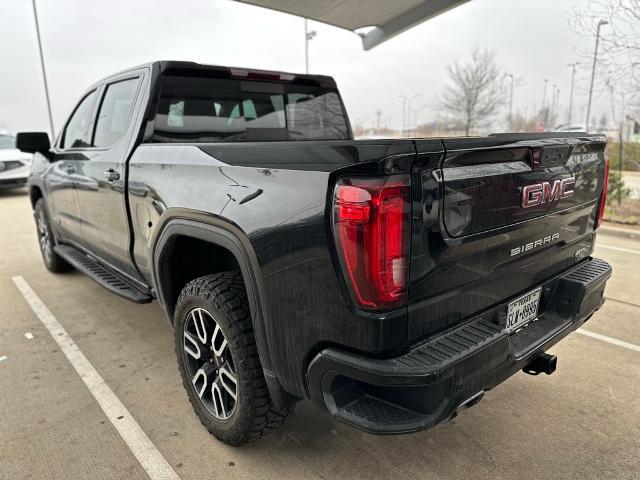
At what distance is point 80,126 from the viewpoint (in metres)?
4.27

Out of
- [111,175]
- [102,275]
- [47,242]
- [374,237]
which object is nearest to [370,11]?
[47,242]

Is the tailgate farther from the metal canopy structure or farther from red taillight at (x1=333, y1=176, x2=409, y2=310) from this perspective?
the metal canopy structure

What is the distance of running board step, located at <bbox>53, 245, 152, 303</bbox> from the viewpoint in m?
3.30

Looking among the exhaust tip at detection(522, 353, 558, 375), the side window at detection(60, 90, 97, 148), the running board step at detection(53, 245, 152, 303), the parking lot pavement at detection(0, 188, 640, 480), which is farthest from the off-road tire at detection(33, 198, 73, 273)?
the exhaust tip at detection(522, 353, 558, 375)

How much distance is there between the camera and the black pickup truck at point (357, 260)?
64.1 inches

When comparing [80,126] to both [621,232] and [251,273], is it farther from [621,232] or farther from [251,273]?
[621,232]

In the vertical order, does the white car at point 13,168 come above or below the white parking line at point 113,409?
above

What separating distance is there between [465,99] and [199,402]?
23548 mm

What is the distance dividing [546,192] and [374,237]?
3.23 feet

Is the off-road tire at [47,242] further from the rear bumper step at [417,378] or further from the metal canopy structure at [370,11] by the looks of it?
the rear bumper step at [417,378]

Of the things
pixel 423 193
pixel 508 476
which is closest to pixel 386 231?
pixel 423 193

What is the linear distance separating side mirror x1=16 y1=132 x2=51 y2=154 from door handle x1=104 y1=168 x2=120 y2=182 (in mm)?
1563

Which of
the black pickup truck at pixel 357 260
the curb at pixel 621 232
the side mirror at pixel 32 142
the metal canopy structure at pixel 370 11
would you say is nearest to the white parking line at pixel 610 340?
the black pickup truck at pixel 357 260

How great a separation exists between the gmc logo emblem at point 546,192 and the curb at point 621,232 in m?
5.74
